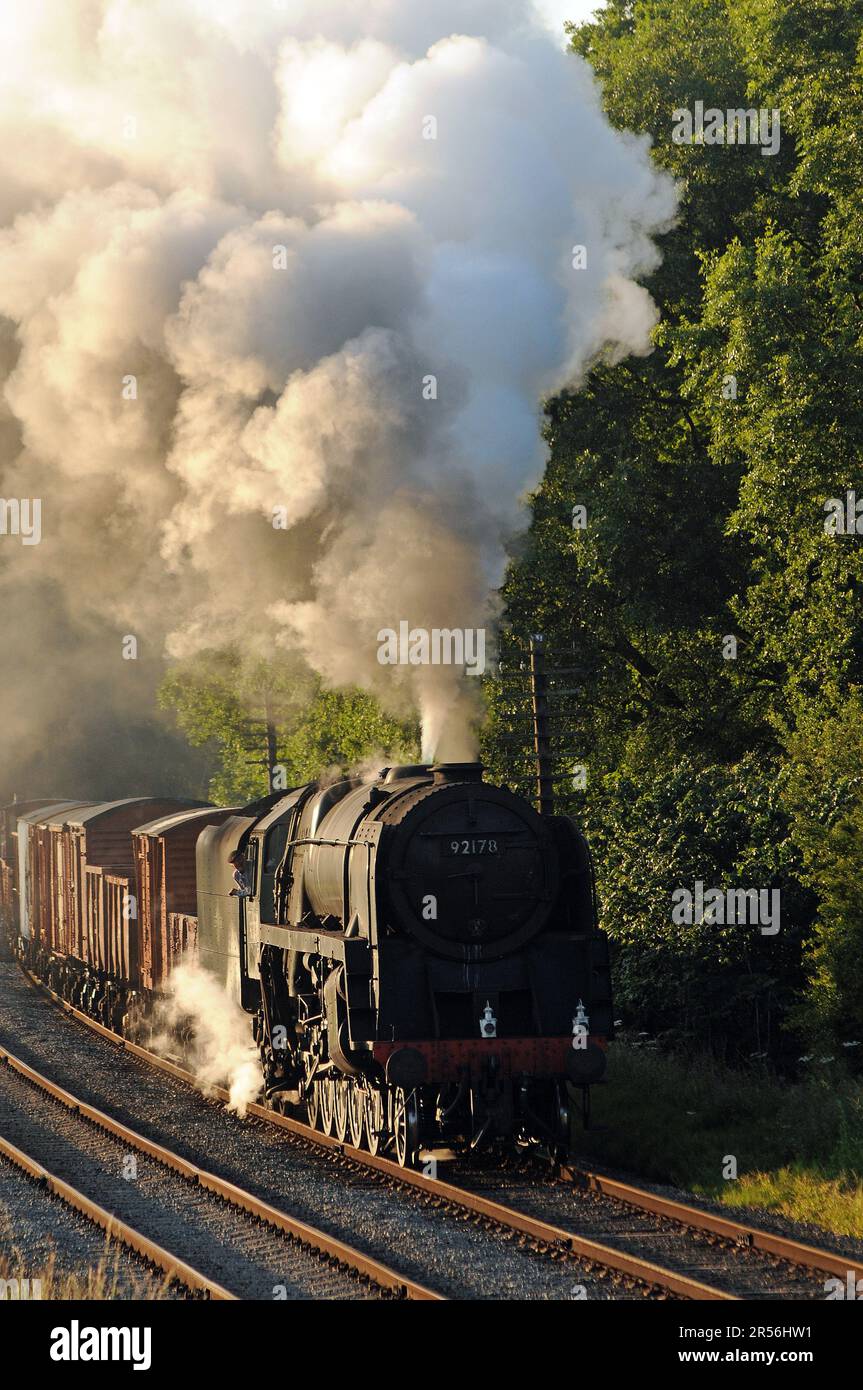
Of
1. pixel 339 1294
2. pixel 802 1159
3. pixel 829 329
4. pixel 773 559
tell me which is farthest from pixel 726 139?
pixel 339 1294

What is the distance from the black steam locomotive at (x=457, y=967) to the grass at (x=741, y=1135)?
1.05m

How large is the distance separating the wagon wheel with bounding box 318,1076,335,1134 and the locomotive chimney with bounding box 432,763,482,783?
3316 millimetres

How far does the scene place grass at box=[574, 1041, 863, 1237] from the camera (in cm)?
1179

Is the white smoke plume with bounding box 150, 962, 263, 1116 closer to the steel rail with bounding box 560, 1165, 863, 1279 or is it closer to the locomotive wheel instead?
the locomotive wheel

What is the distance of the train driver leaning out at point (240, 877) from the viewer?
16.2 m

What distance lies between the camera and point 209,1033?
1894cm

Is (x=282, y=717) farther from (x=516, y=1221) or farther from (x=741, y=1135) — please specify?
(x=516, y=1221)

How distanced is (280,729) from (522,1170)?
30.5 meters

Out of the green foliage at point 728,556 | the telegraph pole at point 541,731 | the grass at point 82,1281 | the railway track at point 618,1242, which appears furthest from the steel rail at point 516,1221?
the telegraph pole at point 541,731

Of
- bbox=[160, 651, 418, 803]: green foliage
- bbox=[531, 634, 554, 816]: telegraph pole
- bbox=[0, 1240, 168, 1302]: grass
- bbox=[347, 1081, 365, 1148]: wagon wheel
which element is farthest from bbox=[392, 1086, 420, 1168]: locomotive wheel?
bbox=[160, 651, 418, 803]: green foliage

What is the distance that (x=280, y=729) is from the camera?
1698 inches

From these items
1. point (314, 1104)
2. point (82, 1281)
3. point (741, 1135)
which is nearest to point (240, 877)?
point (314, 1104)

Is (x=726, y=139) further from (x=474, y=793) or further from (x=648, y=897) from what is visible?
(x=474, y=793)

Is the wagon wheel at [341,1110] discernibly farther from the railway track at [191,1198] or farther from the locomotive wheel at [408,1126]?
Answer: the railway track at [191,1198]
